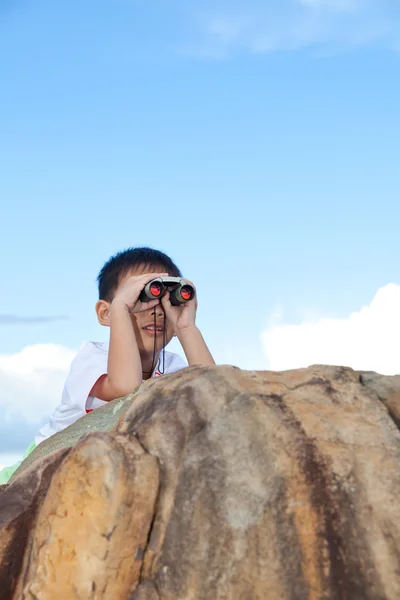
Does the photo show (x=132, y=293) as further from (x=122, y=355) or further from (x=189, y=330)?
(x=189, y=330)

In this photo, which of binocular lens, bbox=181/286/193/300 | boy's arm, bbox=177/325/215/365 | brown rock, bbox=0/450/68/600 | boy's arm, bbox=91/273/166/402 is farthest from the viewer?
boy's arm, bbox=177/325/215/365

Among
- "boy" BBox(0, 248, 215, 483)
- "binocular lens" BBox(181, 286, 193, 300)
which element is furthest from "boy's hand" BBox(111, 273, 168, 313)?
"binocular lens" BBox(181, 286, 193, 300)

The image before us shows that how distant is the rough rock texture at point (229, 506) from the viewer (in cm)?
184

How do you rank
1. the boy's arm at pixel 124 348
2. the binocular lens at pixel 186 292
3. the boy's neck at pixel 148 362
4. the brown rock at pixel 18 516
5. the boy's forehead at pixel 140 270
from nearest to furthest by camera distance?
the brown rock at pixel 18 516 → the boy's arm at pixel 124 348 → the binocular lens at pixel 186 292 → the boy's neck at pixel 148 362 → the boy's forehead at pixel 140 270

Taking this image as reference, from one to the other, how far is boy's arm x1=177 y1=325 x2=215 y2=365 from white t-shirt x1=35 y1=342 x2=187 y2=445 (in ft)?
0.57

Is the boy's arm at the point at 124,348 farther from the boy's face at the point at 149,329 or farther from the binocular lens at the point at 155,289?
the boy's face at the point at 149,329

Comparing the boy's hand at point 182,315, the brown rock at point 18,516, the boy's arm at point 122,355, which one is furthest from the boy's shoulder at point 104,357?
the brown rock at point 18,516

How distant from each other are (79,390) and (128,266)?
83cm

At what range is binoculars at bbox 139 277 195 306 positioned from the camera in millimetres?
3463

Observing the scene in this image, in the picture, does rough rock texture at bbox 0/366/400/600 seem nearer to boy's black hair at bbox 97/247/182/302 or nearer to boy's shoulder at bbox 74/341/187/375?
boy's shoulder at bbox 74/341/187/375

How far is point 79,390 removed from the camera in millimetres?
3730

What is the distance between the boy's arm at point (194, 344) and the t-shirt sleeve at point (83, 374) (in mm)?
395

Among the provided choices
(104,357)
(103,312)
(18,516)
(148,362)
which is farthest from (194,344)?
(18,516)

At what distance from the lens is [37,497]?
7.14ft
